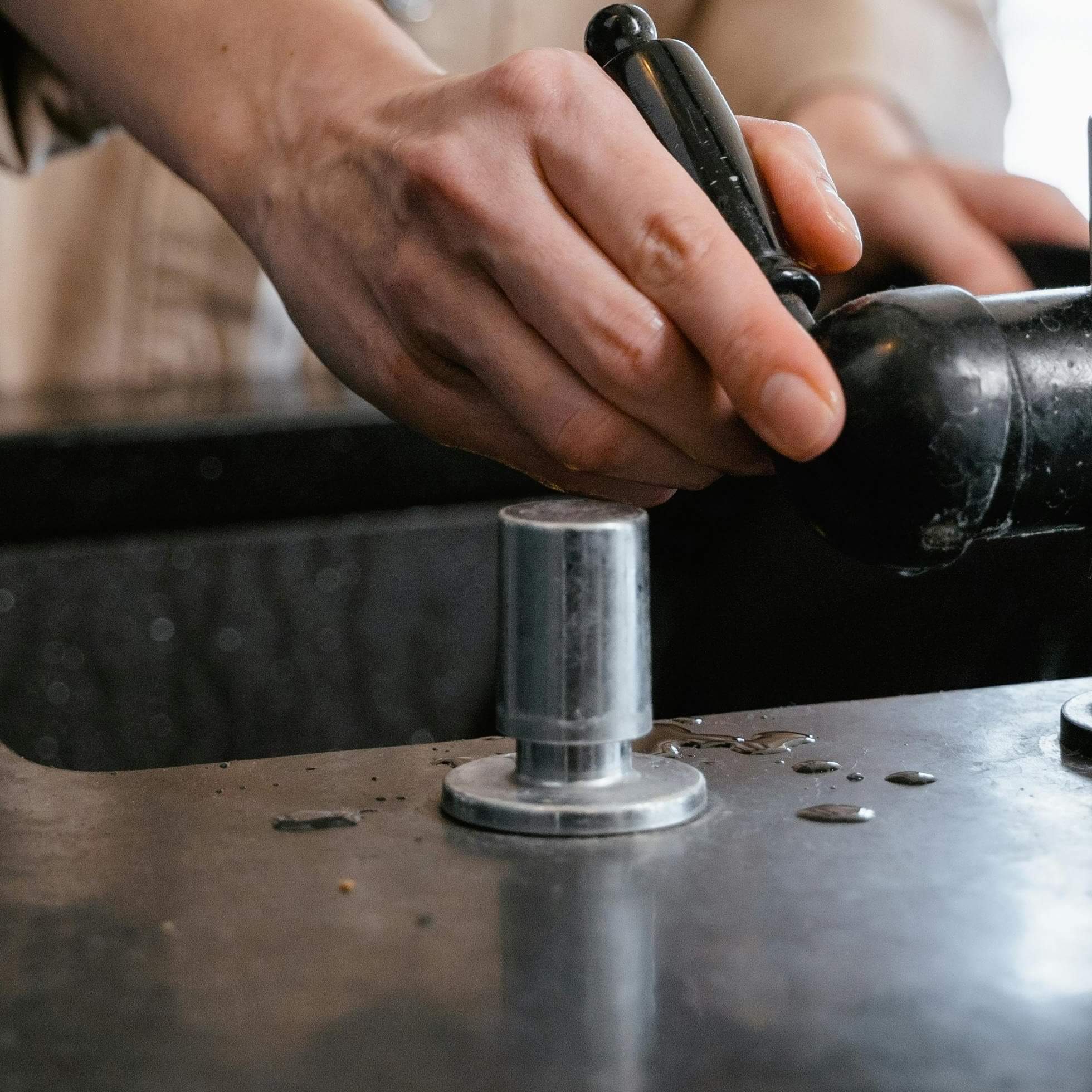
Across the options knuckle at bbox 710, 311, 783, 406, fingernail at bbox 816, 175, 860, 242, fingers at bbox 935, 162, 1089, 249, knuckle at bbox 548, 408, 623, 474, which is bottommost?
knuckle at bbox 548, 408, 623, 474

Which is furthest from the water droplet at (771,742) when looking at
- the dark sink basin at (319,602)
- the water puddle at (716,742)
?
the dark sink basin at (319,602)

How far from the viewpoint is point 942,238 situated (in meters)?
1.02

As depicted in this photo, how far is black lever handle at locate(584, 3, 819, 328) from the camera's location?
494mm

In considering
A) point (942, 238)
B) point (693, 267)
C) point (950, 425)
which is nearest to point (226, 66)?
point (693, 267)

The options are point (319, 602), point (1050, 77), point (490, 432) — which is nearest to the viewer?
point (490, 432)

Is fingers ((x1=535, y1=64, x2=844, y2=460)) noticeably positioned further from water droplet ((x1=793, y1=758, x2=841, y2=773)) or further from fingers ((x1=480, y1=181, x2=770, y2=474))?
water droplet ((x1=793, y1=758, x2=841, y2=773))

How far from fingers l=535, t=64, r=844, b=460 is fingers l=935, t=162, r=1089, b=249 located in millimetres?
580

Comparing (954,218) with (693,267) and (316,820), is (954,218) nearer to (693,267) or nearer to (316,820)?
(693,267)

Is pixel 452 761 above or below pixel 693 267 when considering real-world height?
below

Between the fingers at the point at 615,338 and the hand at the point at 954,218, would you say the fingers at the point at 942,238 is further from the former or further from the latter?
the fingers at the point at 615,338

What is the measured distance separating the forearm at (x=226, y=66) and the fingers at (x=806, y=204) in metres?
0.16

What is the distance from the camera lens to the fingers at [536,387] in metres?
0.52

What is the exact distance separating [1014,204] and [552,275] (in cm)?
64

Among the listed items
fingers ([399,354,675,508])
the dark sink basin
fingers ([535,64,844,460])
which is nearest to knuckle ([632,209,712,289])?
fingers ([535,64,844,460])
